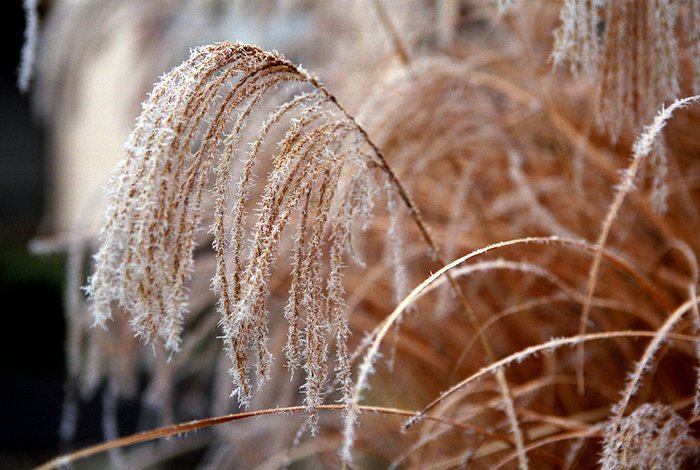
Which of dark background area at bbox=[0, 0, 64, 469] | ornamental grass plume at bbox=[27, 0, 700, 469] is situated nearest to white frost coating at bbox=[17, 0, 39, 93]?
ornamental grass plume at bbox=[27, 0, 700, 469]

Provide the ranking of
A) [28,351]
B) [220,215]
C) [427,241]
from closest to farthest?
[220,215] → [427,241] → [28,351]

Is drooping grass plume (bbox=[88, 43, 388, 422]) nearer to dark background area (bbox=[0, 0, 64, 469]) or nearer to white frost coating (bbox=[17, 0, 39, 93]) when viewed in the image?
white frost coating (bbox=[17, 0, 39, 93])

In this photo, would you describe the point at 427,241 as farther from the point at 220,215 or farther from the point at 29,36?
the point at 29,36

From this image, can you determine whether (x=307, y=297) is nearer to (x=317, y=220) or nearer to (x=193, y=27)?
(x=317, y=220)

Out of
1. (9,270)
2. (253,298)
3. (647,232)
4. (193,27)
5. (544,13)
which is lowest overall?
(647,232)

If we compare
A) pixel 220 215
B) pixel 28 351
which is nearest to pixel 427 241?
pixel 220 215

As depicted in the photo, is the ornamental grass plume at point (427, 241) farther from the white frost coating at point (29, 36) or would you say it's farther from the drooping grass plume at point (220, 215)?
the white frost coating at point (29, 36)

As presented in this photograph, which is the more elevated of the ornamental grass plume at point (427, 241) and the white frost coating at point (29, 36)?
the white frost coating at point (29, 36)

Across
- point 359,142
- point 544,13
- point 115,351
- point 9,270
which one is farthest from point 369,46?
point 9,270

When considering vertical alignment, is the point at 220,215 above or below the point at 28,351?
below

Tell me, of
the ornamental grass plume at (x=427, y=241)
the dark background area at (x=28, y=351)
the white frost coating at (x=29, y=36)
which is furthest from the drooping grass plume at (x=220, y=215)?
the dark background area at (x=28, y=351)

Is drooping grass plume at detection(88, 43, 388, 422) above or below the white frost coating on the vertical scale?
below
